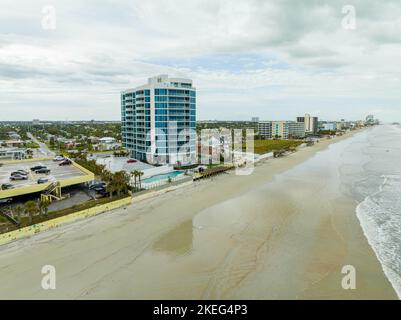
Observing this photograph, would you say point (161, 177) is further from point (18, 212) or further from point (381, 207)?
point (381, 207)

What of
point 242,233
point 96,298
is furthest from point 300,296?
point 96,298

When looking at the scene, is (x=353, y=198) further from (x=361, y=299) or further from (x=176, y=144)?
(x=176, y=144)

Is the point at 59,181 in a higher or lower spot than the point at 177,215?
higher

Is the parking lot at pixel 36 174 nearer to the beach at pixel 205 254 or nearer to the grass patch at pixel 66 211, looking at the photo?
the grass patch at pixel 66 211

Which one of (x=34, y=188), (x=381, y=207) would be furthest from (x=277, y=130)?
(x=34, y=188)

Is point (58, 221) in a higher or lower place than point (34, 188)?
lower

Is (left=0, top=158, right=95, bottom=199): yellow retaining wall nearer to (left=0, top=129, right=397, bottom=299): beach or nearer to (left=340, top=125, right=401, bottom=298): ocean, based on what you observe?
(left=0, top=129, right=397, bottom=299): beach
